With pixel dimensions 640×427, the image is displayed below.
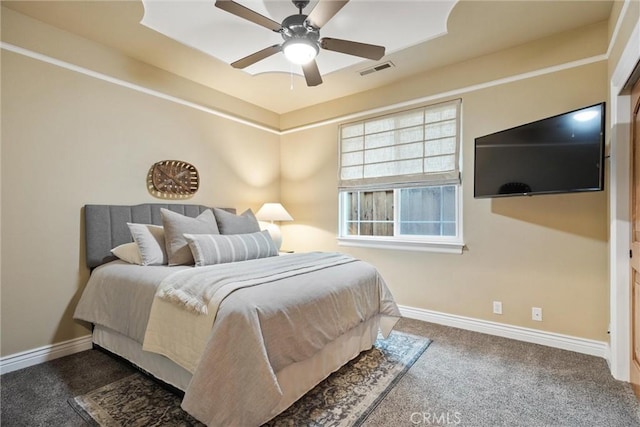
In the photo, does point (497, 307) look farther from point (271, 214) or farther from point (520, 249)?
point (271, 214)

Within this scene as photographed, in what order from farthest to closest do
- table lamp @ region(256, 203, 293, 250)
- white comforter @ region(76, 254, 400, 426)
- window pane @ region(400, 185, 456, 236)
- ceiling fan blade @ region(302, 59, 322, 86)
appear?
1. table lamp @ region(256, 203, 293, 250)
2. window pane @ region(400, 185, 456, 236)
3. ceiling fan blade @ region(302, 59, 322, 86)
4. white comforter @ region(76, 254, 400, 426)

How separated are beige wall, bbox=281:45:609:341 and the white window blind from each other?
0.53 ft

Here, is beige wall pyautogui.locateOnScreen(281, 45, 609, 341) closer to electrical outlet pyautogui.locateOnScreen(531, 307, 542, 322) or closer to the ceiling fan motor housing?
electrical outlet pyautogui.locateOnScreen(531, 307, 542, 322)

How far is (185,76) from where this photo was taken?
3469 millimetres

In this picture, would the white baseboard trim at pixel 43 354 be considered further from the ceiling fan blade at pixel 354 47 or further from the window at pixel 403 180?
the ceiling fan blade at pixel 354 47

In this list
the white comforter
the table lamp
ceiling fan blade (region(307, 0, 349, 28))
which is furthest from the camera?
the table lamp

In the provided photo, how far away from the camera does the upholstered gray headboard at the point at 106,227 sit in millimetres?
2666

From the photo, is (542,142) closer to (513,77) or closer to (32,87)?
(513,77)

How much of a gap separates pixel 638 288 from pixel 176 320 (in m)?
2.82

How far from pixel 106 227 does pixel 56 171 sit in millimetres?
572

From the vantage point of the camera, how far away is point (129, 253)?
8.48ft

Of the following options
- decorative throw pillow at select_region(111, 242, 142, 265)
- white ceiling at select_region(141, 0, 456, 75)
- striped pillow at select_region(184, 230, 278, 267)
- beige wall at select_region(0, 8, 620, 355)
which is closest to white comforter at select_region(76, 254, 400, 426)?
striped pillow at select_region(184, 230, 278, 267)

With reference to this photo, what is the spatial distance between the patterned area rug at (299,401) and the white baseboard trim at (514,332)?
104cm

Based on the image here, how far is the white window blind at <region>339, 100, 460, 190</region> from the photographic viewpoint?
324 centimetres
